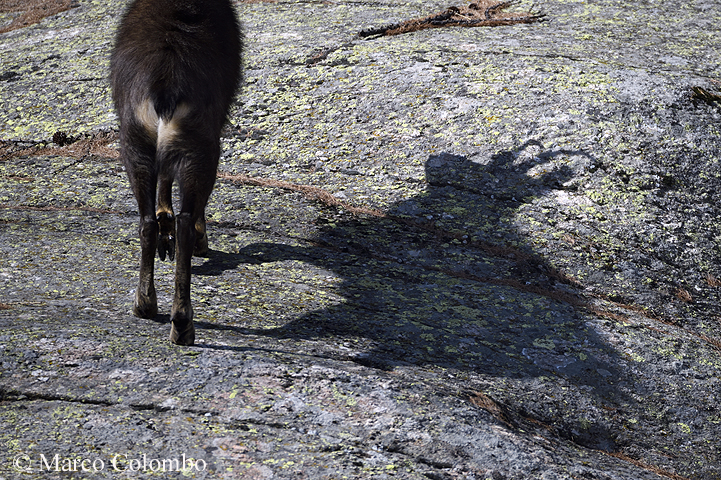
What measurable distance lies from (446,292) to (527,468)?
218 centimetres

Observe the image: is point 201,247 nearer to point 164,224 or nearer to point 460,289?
point 164,224

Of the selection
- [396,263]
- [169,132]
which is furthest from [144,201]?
[396,263]

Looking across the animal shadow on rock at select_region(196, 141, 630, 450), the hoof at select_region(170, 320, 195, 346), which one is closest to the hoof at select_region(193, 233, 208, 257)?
the animal shadow on rock at select_region(196, 141, 630, 450)

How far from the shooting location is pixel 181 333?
3.54m

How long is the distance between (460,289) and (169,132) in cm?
264

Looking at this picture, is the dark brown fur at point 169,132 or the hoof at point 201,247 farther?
the hoof at point 201,247

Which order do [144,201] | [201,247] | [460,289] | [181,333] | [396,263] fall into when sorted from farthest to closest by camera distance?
[396,263] < [201,247] < [460,289] < [144,201] < [181,333]

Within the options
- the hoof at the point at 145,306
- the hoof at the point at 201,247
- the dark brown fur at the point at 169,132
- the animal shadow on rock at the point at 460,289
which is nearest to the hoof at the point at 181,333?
the dark brown fur at the point at 169,132

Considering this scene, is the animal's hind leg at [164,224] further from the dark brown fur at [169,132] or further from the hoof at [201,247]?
the hoof at [201,247]

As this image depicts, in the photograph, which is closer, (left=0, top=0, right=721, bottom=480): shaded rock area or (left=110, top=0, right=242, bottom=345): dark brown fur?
(left=0, top=0, right=721, bottom=480): shaded rock area

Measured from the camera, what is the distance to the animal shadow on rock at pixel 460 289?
3955mm

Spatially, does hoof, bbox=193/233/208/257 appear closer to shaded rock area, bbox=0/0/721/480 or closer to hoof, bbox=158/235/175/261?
shaded rock area, bbox=0/0/721/480

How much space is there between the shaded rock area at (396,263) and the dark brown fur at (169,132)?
470 mm

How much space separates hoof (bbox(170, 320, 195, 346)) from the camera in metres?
3.53
